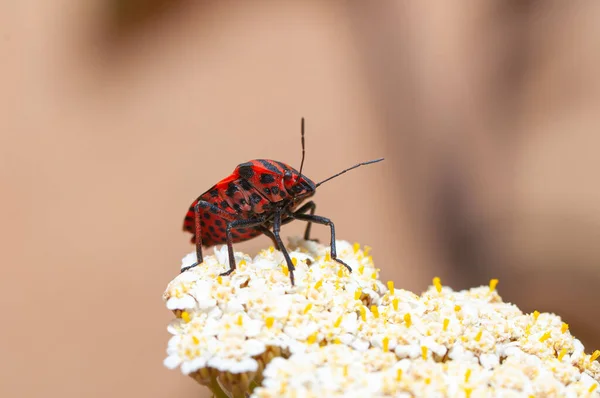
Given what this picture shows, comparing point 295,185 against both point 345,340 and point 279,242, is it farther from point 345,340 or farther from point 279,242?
point 345,340

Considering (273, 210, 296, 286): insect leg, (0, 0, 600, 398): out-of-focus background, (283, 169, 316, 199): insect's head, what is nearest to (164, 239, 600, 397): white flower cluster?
(273, 210, 296, 286): insect leg

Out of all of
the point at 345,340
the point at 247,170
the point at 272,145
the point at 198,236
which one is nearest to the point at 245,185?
the point at 247,170

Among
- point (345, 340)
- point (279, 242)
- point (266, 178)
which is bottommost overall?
point (345, 340)

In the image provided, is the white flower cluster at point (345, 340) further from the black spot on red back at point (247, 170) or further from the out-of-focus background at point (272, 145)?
the out-of-focus background at point (272, 145)

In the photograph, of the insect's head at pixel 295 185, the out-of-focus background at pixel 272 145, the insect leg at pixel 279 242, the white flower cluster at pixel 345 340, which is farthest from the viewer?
the out-of-focus background at pixel 272 145

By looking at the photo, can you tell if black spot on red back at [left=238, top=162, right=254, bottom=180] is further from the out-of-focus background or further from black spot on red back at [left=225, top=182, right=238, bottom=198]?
the out-of-focus background

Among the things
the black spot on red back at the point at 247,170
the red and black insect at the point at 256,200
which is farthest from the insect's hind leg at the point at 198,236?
the black spot on red back at the point at 247,170
